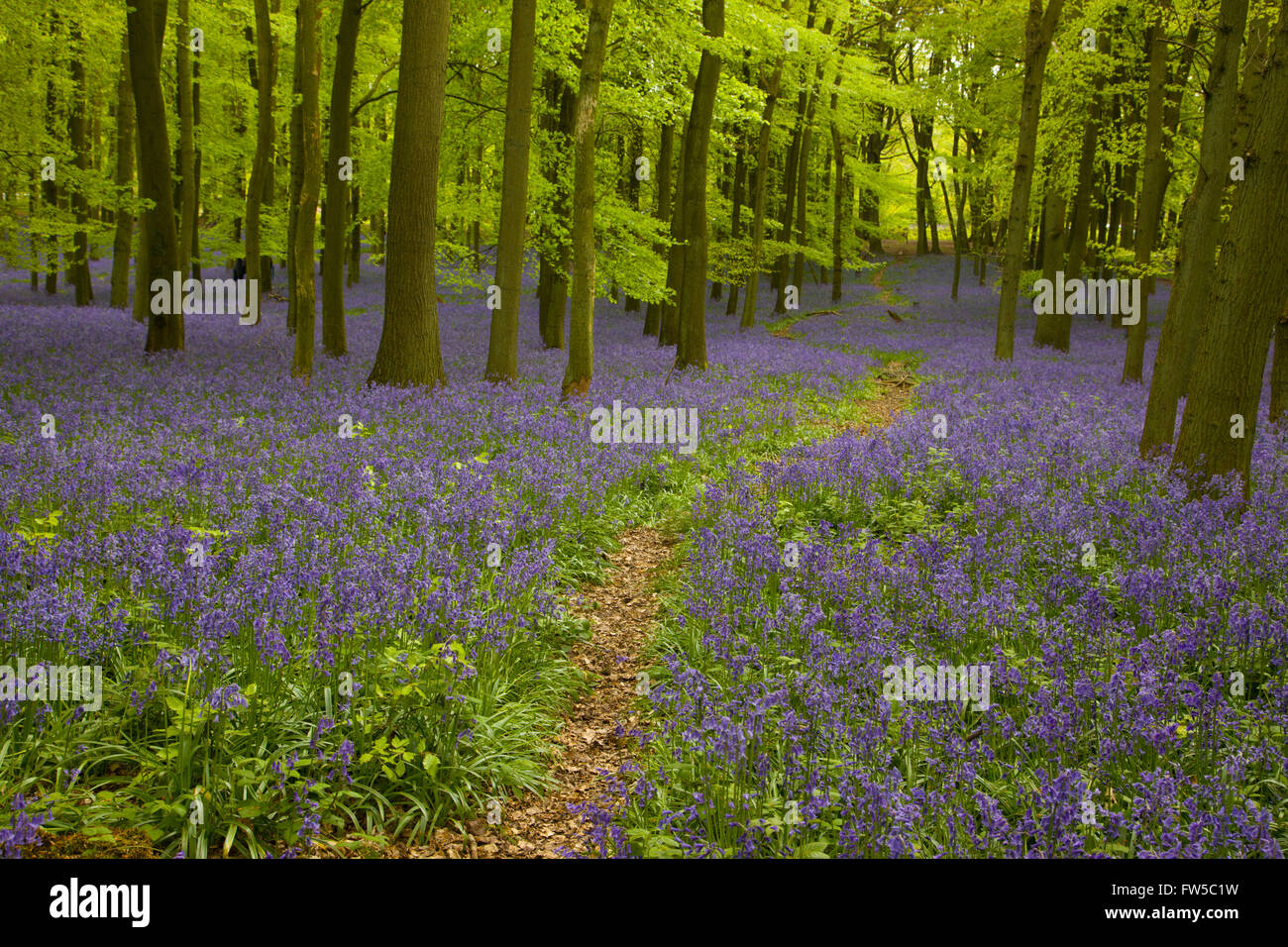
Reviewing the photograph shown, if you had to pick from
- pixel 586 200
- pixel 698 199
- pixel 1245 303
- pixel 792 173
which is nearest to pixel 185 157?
pixel 586 200

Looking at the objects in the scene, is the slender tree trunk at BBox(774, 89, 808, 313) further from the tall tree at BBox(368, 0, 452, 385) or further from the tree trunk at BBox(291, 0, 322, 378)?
the tree trunk at BBox(291, 0, 322, 378)

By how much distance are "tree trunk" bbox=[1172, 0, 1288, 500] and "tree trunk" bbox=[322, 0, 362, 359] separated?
47.8 ft

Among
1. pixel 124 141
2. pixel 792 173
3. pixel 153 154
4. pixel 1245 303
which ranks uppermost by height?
pixel 792 173

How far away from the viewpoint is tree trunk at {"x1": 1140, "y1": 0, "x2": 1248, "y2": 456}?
9.79m

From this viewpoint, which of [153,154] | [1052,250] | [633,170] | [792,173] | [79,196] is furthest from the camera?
[792,173]

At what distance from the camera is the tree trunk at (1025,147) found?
18.2 meters

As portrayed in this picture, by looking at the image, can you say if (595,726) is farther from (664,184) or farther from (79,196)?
(79,196)

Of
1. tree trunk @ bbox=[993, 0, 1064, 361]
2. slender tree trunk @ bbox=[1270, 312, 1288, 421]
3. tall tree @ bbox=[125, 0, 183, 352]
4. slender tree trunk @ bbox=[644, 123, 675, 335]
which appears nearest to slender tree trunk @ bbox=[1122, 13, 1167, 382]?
tree trunk @ bbox=[993, 0, 1064, 361]

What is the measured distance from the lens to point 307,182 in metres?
13.0

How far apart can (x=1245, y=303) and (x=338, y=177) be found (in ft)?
51.5

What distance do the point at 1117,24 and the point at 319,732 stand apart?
28.8 metres

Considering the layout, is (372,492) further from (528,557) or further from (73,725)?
(73,725)

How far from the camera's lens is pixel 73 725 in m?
3.61
